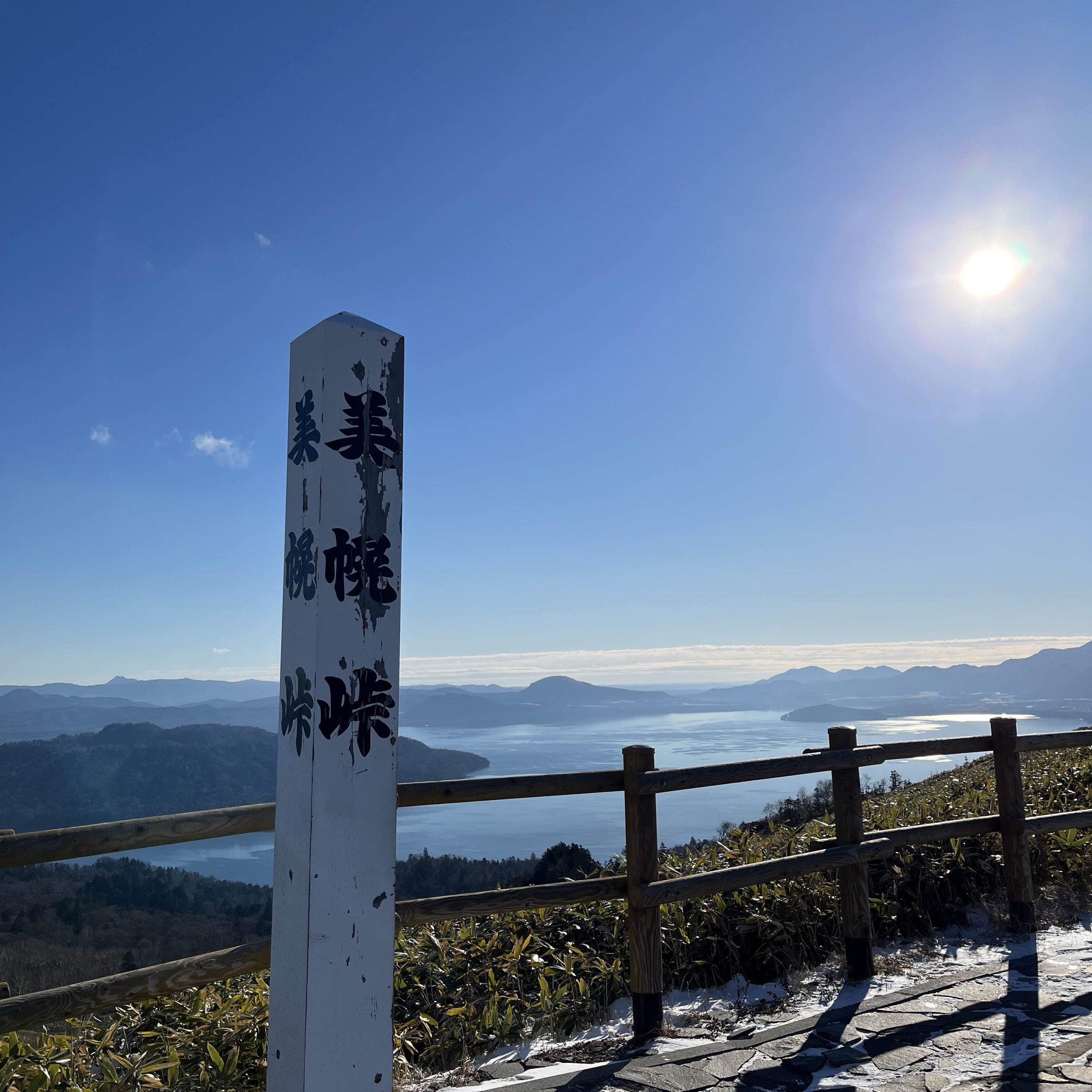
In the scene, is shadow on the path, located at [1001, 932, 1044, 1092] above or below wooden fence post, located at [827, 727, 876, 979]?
below

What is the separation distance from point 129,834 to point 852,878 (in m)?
3.80

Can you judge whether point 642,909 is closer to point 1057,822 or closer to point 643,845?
point 643,845

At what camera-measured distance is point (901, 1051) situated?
3.46 m

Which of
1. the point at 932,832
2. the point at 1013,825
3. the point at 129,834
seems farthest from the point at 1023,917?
the point at 129,834

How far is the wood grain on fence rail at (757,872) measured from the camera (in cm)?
384

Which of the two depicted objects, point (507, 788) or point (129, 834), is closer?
point (129, 834)

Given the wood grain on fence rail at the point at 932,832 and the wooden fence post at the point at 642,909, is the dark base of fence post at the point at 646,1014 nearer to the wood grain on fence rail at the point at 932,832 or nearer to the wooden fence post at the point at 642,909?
the wooden fence post at the point at 642,909

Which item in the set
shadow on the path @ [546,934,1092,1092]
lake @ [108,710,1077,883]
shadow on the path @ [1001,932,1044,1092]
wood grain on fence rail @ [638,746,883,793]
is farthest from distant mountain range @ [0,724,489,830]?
shadow on the path @ [546,934,1092,1092]

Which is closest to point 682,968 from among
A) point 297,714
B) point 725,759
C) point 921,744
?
point 725,759

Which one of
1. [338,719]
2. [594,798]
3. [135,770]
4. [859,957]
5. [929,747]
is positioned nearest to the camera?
[338,719]

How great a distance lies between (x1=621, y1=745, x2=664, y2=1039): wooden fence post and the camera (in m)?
3.81

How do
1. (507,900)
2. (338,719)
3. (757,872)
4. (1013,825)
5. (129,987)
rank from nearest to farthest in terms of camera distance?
(338,719) < (129,987) < (507,900) < (757,872) < (1013,825)

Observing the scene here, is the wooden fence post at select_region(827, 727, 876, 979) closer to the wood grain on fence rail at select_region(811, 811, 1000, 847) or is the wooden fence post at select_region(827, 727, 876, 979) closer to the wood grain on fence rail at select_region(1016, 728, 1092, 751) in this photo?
the wood grain on fence rail at select_region(811, 811, 1000, 847)

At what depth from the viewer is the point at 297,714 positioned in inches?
→ 94.0
